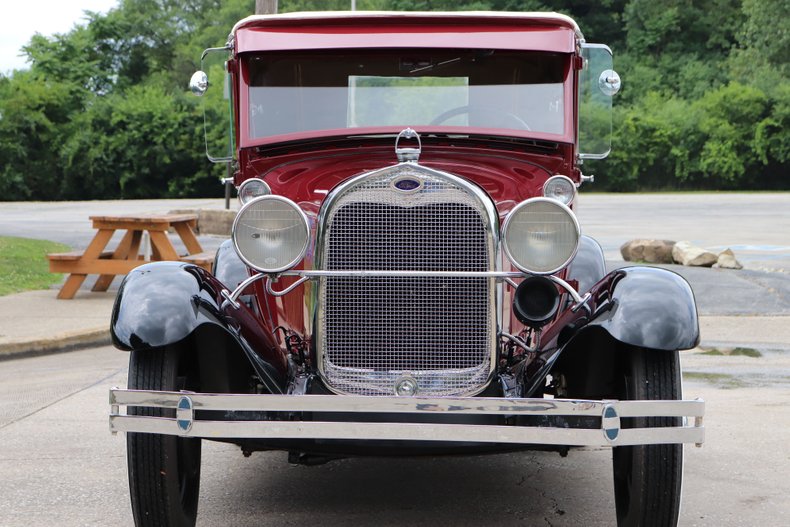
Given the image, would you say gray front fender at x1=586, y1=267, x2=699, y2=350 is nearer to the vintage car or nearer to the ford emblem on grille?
the vintage car

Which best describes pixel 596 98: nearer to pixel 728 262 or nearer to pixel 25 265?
pixel 728 262

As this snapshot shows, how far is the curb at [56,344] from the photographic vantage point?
8.00 m

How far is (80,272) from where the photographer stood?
10.5 metres

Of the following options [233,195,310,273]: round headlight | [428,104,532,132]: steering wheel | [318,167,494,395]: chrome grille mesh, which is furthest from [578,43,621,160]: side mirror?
[233,195,310,273]: round headlight

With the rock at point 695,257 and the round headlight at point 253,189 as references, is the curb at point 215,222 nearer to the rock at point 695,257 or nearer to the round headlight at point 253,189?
the rock at point 695,257

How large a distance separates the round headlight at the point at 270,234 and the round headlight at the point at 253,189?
644 mm

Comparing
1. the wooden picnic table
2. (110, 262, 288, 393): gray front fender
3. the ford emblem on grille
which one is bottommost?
the wooden picnic table

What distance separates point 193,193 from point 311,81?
110 feet

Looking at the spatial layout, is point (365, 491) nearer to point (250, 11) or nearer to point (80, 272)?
point (80, 272)

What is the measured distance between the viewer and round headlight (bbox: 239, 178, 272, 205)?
446 cm

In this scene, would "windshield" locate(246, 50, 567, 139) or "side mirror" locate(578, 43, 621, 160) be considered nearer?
"windshield" locate(246, 50, 567, 139)

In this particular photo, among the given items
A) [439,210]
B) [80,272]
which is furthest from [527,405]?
[80,272]

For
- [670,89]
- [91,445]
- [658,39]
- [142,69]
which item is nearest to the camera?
[91,445]

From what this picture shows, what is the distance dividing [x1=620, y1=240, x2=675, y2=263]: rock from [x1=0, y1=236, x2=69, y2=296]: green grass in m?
7.24
